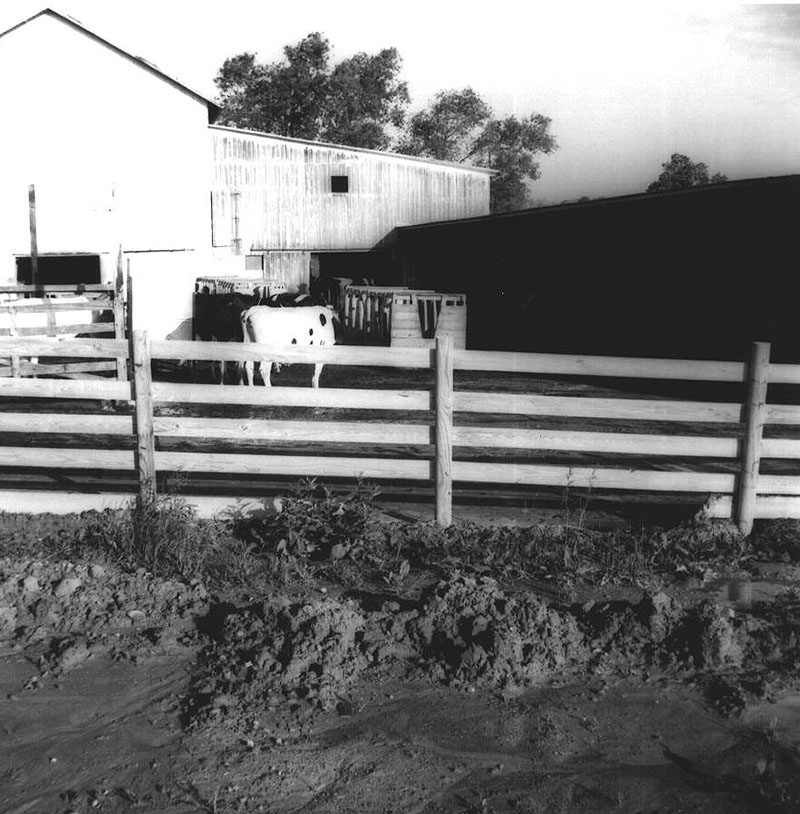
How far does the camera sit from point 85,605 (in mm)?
5625

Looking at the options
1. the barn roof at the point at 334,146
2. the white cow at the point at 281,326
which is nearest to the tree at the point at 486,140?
the barn roof at the point at 334,146

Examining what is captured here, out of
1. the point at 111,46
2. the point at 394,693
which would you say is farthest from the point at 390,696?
the point at 111,46

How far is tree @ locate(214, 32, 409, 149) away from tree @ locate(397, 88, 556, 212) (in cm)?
334

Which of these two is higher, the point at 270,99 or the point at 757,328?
the point at 270,99

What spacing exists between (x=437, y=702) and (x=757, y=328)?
1701 centimetres

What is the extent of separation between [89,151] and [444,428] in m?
21.5

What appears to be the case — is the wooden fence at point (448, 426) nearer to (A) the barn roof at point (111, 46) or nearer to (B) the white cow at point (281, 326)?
(B) the white cow at point (281, 326)

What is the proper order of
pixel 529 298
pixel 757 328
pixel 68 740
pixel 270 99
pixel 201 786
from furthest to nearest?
pixel 270 99
pixel 529 298
pixel 757 328
pixel 68 740
pixel 201 786

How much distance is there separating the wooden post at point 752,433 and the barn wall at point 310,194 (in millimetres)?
29427

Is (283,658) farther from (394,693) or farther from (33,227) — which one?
(33,227)

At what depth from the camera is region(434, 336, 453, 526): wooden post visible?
23.1 ft

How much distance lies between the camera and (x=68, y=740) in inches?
169

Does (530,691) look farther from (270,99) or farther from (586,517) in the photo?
(270,99)

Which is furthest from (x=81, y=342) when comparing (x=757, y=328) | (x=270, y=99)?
(x=270, y=99)
